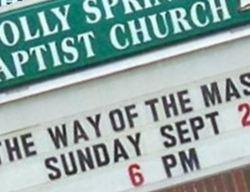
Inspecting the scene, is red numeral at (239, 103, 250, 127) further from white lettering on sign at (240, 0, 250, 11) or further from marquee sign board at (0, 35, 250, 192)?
white lettering on sign at (240, 0, 250, 11)

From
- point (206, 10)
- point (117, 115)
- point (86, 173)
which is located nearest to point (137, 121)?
point (117, 115)

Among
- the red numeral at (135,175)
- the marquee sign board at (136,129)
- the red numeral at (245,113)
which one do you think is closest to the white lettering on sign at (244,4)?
the marquee sign board at (136,129)

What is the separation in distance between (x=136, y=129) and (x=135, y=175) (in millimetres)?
264

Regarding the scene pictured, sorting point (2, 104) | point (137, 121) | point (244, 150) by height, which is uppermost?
point (2, 104)

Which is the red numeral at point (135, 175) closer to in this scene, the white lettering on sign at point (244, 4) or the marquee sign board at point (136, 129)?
the marquee sign board at point (136, 129)

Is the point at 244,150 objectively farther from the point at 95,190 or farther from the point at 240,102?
the point at 95,190

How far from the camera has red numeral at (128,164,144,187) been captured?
178 inches

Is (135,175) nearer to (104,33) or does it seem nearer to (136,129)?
(136,129)

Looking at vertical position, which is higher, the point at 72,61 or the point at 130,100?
the point at 72,61

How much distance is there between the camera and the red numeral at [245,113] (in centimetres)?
454

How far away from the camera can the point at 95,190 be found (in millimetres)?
4543

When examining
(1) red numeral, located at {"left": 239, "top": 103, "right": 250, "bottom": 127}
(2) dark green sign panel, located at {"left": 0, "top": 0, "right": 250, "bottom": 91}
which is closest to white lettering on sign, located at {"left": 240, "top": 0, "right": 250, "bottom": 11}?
(2) dark green sign panel, located at {"left": 0, "top": 0, "right": 250, "bottom": 91}

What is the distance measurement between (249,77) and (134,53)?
663mm

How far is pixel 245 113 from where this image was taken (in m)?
4.55
